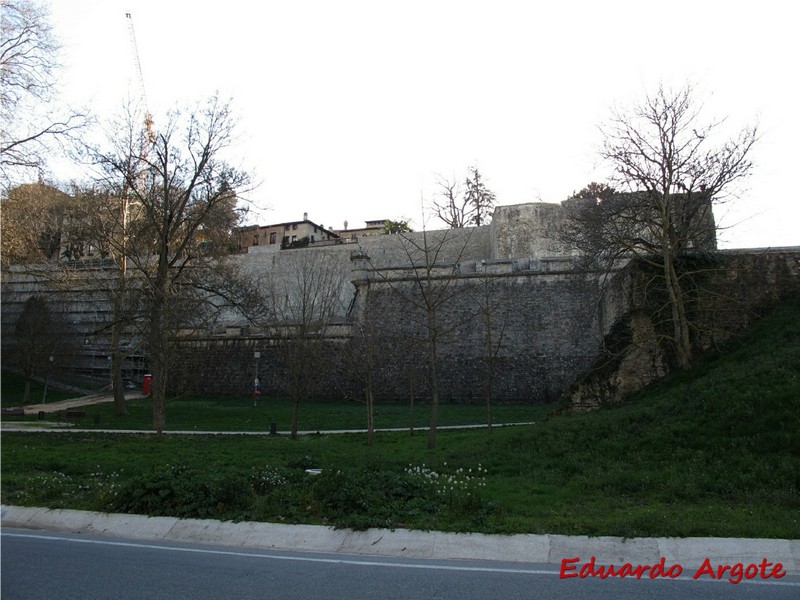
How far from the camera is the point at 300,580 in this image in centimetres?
566

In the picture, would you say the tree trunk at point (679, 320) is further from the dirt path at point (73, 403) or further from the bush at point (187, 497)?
the dirt path at point (73, 403)

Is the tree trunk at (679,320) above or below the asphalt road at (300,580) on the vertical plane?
above

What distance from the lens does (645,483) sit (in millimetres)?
9156

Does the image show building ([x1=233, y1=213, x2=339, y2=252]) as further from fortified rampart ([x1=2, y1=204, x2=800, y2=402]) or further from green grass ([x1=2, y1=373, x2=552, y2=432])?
green grass ([x1=2, y1=373, x2=552, y2=432])

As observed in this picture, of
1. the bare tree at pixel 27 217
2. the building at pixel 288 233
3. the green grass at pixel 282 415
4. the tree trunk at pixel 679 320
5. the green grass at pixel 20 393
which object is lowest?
the green grass at pixel 282 415

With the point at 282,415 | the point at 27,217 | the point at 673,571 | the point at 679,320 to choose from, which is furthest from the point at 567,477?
the point at 27,217

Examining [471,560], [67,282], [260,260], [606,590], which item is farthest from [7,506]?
[260,260]

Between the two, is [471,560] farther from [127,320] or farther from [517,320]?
[517,320]

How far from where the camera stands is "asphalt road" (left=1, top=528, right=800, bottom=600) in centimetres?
519

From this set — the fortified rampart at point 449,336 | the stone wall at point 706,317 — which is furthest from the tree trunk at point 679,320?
the fortified rampart at point 449,336

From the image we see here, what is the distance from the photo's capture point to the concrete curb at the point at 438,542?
641 cm

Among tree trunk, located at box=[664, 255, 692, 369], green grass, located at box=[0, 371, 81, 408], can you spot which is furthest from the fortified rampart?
tree trunk, located at box=[664, 255, 692, 369]

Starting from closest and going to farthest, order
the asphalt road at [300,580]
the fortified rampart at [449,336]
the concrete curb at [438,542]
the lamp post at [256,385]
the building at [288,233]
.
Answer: the asphalt road at [300,580] → the concrete curb at [438,542] → the fortified rampart at [449,336] → the lamp post at [256,385] → the building at [288,233]

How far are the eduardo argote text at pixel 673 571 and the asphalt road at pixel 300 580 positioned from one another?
13 centimetres
